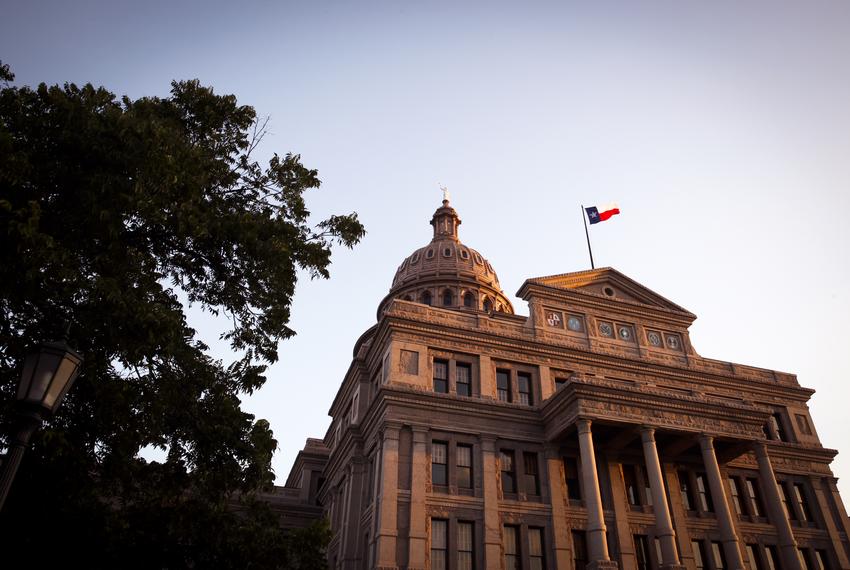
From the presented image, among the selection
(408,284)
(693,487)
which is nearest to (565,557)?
(693,487)

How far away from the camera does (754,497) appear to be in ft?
108

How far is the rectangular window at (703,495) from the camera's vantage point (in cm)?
3114

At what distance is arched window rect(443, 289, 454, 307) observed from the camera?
60.1 meters

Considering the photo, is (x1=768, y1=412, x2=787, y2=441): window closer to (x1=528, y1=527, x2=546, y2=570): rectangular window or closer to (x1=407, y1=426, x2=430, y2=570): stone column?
(x1=528, y1=527, x2=546, y2=570): rectangular window

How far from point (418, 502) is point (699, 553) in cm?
1342

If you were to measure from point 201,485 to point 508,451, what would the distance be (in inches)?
728

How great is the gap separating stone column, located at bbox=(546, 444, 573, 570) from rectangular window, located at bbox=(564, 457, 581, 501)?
0.45 metres

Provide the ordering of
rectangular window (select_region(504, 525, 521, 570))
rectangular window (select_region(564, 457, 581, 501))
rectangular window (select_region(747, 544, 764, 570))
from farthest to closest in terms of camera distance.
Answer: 1. rectangular window (select_region(747, 544, 764, 570))
2. rectangular window (select_region(564, 457, 581, 501))
3. rectangular window (select_region(504, 525, 521, 570))

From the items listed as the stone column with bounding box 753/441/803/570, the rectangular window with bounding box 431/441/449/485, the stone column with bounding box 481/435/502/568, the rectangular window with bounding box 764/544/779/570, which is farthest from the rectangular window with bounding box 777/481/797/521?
the rectangular window with bounding box 431/441/449/485

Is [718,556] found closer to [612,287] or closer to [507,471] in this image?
[507,471]

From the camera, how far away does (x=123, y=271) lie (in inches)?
506

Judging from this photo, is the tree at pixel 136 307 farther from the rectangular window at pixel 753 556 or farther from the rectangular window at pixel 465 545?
the rectangular window at pixel 753 556

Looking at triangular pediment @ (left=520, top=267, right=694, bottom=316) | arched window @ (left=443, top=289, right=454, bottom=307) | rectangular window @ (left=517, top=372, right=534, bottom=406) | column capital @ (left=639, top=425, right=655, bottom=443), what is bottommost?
column capital @ (left=639, top=425, right=655, bottom=443)

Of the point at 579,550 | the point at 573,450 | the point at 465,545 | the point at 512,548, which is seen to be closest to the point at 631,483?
the point at 573,450
